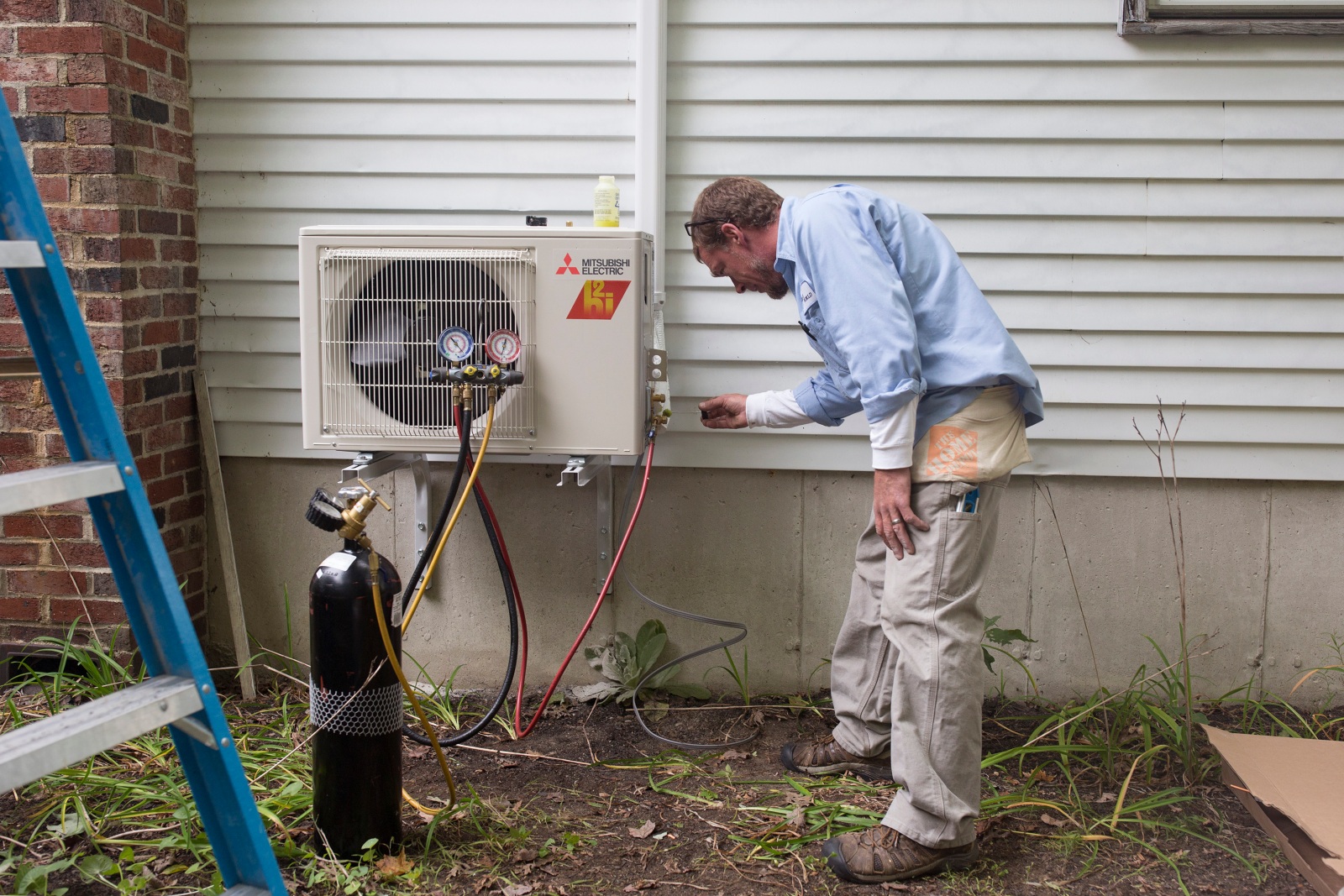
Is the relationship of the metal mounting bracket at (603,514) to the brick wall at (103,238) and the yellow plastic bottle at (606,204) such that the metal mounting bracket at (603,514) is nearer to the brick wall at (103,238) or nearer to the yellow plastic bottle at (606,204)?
the yellow plastic bottle at (606,204)

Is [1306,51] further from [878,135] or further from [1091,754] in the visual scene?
[1091,754]

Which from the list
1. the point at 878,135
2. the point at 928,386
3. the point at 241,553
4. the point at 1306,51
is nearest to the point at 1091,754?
the point at 928,386

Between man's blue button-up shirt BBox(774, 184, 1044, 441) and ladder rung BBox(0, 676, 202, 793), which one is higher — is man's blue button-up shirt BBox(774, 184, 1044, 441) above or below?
A: above

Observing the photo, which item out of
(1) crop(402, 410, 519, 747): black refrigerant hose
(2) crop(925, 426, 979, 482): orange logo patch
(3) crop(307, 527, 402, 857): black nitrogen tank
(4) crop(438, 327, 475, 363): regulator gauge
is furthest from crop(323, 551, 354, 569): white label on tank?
(2) crop(925, 426, 979, 482): orange logo patch

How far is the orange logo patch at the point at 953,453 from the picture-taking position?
2283 millimetres

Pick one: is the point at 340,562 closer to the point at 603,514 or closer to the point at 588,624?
the point at 588,624

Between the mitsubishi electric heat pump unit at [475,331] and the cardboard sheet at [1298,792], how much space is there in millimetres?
1740

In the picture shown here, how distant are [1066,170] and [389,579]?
2.21 m

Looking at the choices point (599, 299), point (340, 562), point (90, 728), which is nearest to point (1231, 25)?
point (599, 299)

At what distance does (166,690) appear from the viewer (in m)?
1.56

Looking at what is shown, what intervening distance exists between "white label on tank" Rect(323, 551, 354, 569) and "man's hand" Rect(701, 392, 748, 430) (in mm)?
1103

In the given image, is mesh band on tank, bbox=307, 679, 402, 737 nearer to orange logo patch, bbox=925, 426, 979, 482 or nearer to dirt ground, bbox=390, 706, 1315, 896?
dirt ground, bbox=390, 706, 1315, 896

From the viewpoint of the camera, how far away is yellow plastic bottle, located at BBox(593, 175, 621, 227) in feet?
9.31

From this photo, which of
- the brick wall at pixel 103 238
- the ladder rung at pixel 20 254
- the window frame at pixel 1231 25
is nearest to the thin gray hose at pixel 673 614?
the brick wall at pixel 103 238
